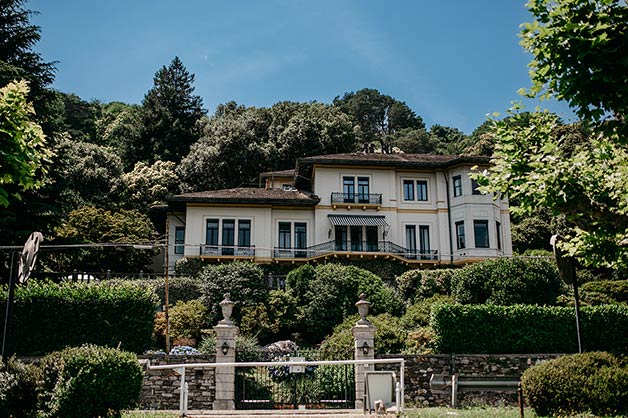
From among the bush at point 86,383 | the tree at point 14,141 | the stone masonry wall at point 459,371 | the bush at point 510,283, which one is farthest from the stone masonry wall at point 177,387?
the bush at point 510,283

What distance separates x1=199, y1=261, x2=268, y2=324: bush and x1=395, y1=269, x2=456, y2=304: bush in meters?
8.63

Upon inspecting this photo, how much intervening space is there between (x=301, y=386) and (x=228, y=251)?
23838 mm

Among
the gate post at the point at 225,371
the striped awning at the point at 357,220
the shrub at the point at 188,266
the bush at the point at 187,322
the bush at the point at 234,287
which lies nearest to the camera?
the gate post at the point at 225,371

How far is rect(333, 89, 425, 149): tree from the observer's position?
3713 inches

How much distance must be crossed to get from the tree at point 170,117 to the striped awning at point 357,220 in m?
27.3

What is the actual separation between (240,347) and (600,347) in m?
13.3

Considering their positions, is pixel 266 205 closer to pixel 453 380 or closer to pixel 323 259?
pixel 323 259

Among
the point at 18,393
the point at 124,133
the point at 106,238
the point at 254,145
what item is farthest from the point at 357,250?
the point at 124,133

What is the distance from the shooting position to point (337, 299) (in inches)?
1325

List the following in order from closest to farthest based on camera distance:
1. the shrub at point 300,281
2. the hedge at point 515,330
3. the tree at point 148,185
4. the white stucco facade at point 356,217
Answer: the hedge at point 515,330, the shrub at point 300,281, the white stucco facade at point 356,217, the tree at point 148,185

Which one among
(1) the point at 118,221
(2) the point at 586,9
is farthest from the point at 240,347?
(1) the point at 118,221

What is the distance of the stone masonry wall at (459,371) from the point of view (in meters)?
18.9

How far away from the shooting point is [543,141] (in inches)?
554

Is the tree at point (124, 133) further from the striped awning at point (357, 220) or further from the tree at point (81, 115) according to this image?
the striped awning at point (357, 220)
